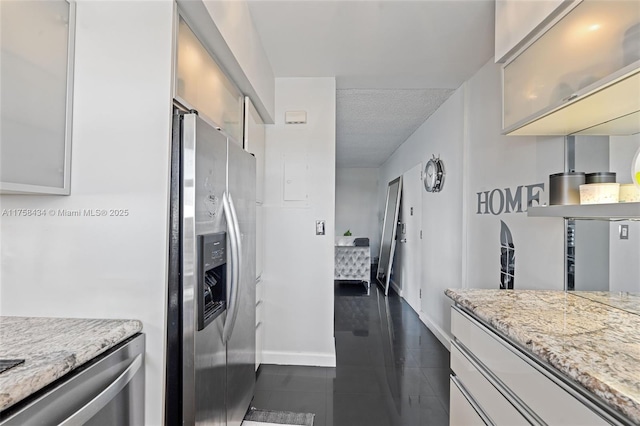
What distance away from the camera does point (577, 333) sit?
101 centimetres

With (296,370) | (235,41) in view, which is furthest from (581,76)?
(296,370)

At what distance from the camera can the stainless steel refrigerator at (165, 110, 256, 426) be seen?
1146 millimetres

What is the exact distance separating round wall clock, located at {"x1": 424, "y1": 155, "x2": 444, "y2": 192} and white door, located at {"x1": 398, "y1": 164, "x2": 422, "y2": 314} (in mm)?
409

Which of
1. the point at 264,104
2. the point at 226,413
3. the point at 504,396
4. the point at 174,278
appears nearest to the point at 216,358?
the point at 226,413

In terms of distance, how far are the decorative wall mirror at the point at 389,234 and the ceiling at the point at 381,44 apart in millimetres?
2386

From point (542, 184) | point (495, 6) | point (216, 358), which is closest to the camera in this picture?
point (216, 358)

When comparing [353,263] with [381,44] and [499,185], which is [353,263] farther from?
[381,44]

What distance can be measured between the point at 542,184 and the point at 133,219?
85.7 inches

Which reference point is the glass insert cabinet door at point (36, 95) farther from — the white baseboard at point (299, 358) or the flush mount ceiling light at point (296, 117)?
the white baseboard at point (299, 358)

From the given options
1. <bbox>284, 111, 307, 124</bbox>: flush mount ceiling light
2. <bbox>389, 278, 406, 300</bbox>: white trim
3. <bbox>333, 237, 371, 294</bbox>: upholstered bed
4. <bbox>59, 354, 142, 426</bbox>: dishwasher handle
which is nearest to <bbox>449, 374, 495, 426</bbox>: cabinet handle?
<bbox>59, 354, 142, 426</bbox>: dishwasher handle

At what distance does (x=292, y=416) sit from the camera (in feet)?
6.58


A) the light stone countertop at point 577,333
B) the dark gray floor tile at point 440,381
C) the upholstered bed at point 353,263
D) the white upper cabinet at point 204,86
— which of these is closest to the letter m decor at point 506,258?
the light stone countertop at point 577,333

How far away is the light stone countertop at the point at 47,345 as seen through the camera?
0.69 metres

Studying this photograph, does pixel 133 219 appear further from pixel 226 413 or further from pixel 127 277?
pixel 226 413
